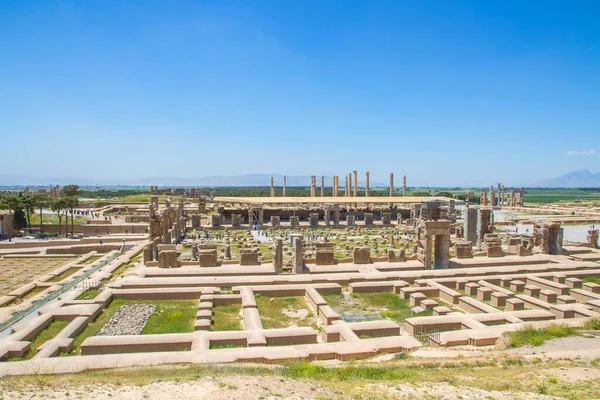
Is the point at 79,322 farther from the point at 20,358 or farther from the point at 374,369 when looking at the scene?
the point at 374,369

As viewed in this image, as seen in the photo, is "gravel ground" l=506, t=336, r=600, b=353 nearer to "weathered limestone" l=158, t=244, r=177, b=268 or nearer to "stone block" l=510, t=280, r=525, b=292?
"stone block" l=510, t=280, r=525, b=292

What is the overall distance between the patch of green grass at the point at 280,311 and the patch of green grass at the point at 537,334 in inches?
259

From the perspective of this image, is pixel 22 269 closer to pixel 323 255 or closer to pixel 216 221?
pixel 323 255

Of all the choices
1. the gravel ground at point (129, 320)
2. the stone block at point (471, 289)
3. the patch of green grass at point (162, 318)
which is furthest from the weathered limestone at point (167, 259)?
the stone block at point (471, 289)

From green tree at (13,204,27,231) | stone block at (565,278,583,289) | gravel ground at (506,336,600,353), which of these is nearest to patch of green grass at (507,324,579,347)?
gravel ground at (506,336,600,353)

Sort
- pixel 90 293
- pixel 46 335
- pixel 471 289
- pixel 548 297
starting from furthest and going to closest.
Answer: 1. pixel 471 289
2. pixel 90 293
3. pixel 548 297
4. pixel 46 335

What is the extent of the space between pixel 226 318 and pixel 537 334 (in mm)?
10587

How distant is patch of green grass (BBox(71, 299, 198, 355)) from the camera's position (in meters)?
13.1

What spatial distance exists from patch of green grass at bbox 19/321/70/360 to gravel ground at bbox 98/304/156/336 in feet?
4.92

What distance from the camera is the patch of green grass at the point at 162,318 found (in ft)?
43.0

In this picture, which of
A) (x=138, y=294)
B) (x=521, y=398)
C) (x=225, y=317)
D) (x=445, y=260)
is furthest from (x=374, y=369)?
(x=445, y=260)

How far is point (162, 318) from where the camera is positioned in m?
14.5

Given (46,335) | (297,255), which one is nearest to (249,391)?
(46,335)

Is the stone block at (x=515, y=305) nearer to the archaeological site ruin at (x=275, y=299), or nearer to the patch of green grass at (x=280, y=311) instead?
the archaeological site ruin at (x=275, y=299)
